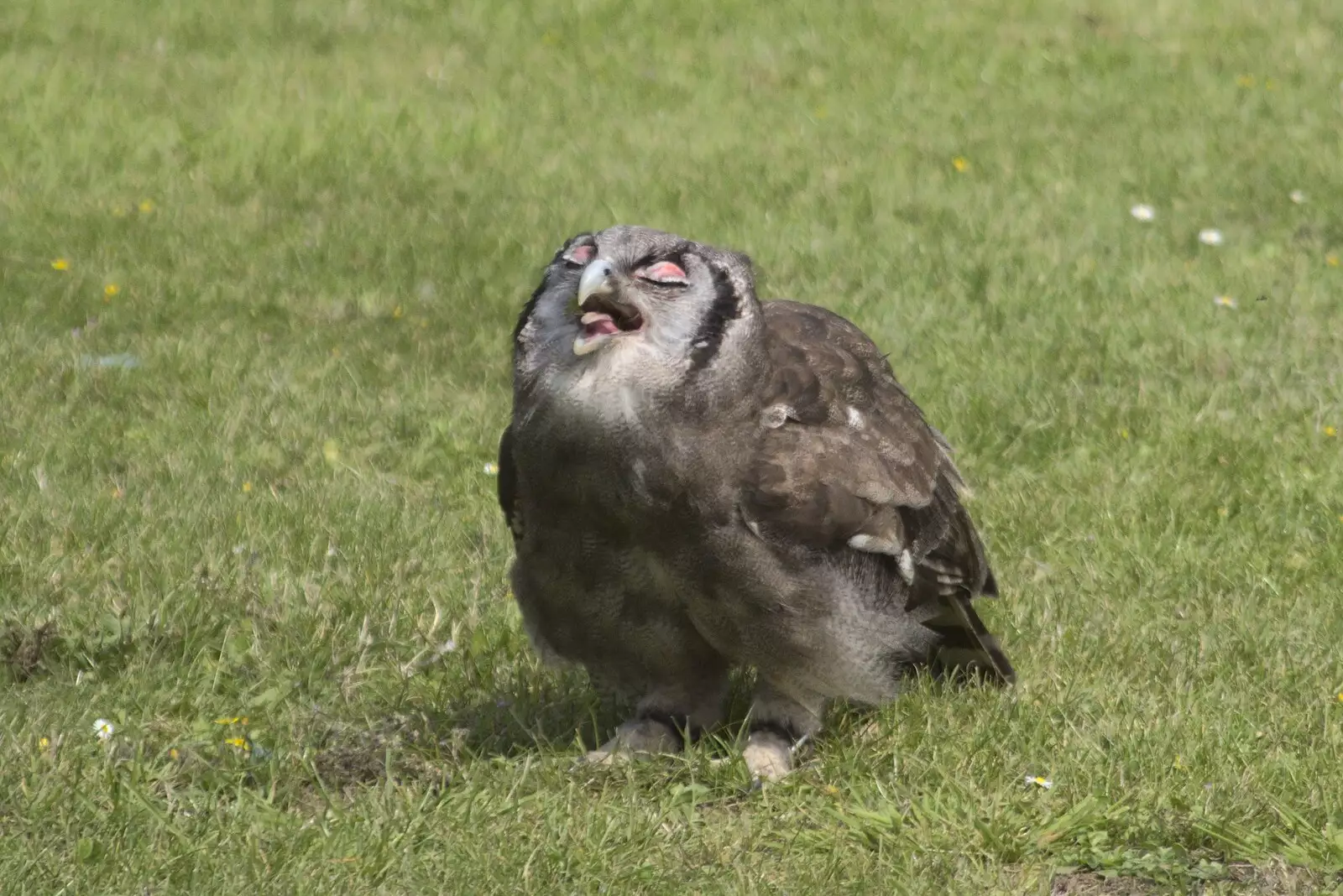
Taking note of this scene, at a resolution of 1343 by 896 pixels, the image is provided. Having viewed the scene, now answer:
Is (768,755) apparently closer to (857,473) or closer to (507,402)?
(857,473)

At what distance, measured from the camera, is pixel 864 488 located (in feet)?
15.1

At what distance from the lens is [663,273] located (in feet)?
14.2

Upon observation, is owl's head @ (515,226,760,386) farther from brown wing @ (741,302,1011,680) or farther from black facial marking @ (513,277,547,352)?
brown wing @ (741,302,1011,680)

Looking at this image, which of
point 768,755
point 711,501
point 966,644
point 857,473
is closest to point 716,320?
point 711,501

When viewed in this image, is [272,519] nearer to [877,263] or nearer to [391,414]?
[391,414]

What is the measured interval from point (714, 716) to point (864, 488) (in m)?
0.85

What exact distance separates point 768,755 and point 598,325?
1272 millimetres

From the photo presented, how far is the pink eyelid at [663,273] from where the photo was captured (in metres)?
4.32

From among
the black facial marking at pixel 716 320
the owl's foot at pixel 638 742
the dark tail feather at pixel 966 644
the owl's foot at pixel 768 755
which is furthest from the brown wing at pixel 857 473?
the owl's foot at pixel 638 742

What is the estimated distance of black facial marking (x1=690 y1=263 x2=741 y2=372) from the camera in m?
4.36

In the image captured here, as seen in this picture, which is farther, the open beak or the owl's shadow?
the owl's shadow

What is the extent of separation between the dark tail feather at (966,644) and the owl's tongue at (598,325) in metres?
1.34

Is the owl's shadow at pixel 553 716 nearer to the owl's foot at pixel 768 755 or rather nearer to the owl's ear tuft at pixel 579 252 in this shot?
the owl's foot at pixel 768 755

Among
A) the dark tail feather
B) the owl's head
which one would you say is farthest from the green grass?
the owl's head
